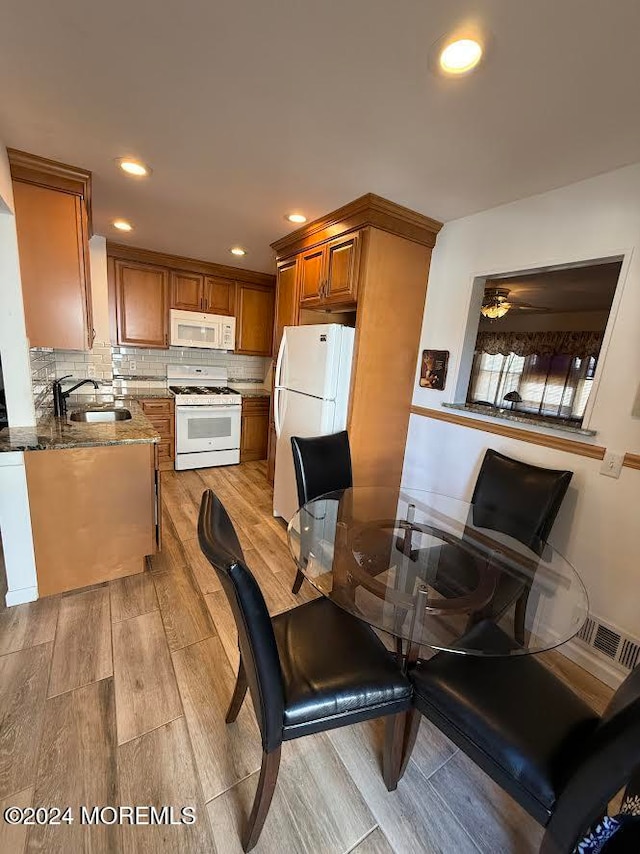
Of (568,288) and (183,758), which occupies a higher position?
(568,288)

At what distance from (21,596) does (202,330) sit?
9.65 feet

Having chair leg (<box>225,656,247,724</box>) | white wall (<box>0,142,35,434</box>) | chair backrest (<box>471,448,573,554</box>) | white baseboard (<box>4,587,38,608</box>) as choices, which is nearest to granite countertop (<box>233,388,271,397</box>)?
white wall (<box>0,142,35,434</box>)

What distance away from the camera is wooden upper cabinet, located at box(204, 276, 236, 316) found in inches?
157

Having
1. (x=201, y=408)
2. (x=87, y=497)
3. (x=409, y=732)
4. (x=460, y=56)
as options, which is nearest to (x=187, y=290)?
(x=201, y=408)

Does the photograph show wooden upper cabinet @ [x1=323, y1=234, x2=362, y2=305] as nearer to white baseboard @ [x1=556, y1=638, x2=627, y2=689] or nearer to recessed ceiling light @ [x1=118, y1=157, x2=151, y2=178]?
recessed ceiling light @ [x1=118, y1=157, x2=151, y2=178]

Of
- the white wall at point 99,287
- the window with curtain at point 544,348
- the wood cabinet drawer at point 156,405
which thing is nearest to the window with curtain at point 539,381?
the window with curtain at point 544,348

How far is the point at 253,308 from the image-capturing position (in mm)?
4320

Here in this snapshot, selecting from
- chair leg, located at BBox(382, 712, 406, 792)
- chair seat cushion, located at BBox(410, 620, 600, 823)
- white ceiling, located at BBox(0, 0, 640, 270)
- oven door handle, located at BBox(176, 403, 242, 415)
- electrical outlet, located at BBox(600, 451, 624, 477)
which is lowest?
chair leg, located at BBox(382, 712, 406, 792)

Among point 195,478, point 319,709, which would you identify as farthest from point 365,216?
point 195,478

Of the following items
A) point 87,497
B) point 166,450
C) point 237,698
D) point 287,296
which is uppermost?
point 287,296

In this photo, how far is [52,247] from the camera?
1947mm

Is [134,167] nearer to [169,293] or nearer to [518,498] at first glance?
[169,293]

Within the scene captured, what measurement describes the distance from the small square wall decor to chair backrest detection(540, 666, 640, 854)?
1.89 metres

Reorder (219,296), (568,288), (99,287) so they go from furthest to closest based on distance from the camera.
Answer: (219,296) < (568,288) < (99,287)
